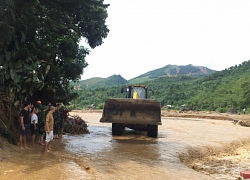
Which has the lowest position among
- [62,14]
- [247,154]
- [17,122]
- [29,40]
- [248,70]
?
[247,154]

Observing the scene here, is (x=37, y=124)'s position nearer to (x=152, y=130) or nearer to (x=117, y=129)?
(x=117, y=129)

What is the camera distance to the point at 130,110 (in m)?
12.8

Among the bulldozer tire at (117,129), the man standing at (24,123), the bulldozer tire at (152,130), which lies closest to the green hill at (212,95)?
the bulldozer tire at (117,129)

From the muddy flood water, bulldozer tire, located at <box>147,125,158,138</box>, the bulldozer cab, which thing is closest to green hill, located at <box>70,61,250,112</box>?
the bulldozer cab

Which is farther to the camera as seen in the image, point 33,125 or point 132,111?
point 132,111

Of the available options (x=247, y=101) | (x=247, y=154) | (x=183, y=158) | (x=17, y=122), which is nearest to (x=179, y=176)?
(x=183, y=158)

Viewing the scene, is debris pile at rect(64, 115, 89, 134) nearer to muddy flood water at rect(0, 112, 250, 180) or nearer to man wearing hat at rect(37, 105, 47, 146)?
muddy flood water at rect(0, 112, 250, 180)

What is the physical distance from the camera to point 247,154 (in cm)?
1113

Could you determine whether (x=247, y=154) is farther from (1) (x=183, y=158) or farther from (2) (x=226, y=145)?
(1) (x=183, y=158)

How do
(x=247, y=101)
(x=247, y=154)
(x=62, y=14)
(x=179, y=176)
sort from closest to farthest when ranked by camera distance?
(x=179, y=176) < (x=247, y=154) < (x=62, y=14) < (x=247, y=101)

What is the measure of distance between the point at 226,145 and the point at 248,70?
6945 centimetres

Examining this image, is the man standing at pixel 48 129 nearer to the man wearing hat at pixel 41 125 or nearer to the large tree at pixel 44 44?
the man wearing hat at pixel 41 125

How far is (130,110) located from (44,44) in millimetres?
4642


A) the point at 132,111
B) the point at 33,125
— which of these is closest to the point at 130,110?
the point at 132,111
